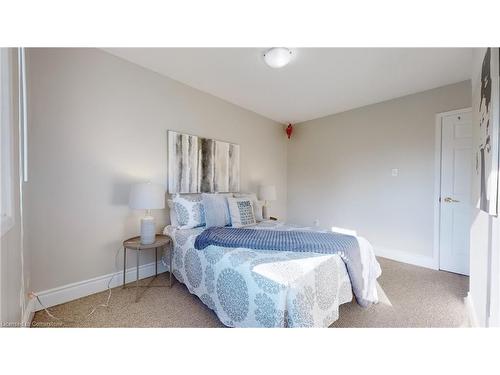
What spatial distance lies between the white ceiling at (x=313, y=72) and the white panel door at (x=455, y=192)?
62 centimetres

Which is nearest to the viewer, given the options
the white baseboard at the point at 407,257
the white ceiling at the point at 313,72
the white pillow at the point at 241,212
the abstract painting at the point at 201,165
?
the white ceiling at the point at 313,72

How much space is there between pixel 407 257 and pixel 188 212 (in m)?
3.15

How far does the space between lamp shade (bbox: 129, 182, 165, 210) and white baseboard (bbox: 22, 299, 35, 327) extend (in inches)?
39.1

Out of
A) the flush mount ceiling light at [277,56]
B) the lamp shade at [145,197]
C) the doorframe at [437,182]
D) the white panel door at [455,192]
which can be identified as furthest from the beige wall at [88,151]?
the white panel door at [455,192]

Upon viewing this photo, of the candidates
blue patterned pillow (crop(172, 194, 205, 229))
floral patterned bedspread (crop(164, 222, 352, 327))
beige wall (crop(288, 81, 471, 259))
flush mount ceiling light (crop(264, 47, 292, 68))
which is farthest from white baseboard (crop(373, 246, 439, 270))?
flush mount ceiling light (crop(264, 47, 292, 68))

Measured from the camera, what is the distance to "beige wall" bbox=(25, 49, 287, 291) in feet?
5.64

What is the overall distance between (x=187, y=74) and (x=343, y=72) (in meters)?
1.83

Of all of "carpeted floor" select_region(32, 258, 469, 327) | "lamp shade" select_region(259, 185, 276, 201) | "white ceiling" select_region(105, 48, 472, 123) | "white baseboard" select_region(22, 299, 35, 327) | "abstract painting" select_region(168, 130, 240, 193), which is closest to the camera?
"white baseboard" select_region(22, 299, 35, 327)

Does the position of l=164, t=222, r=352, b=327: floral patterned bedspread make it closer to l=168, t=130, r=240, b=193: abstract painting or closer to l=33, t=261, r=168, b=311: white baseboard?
l=33, t=261, r=168, b=311: white baseboard

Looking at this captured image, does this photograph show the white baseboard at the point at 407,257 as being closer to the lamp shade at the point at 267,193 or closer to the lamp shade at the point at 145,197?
the lamp shade at the point at 267,193

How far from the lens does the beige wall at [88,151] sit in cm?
172
